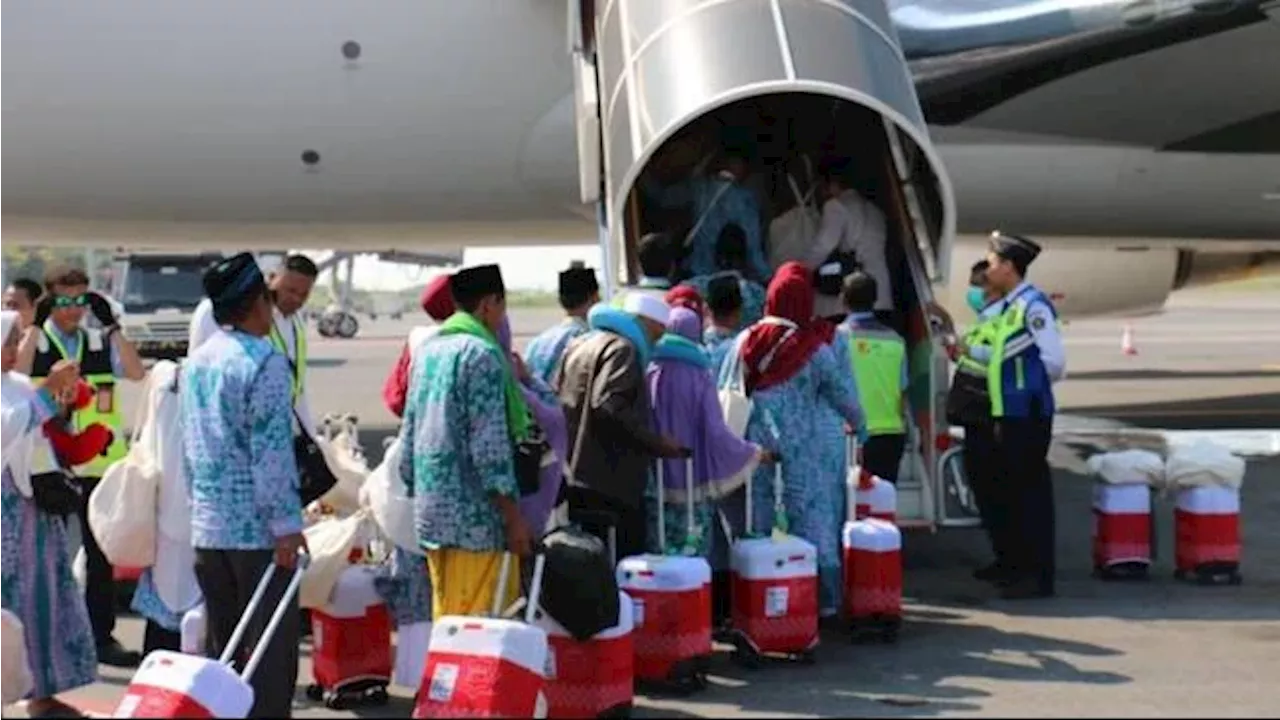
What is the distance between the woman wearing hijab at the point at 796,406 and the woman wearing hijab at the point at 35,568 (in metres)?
2.88

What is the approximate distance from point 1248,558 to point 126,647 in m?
5.77

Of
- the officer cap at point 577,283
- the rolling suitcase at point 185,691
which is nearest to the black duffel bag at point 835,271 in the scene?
the officer cap at point 577,283

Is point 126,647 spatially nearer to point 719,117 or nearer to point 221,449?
point 221,449

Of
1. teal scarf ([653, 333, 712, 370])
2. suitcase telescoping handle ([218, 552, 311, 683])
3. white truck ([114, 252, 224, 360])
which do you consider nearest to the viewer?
suitcase telescoping handle ([218, 552, 311, 683])

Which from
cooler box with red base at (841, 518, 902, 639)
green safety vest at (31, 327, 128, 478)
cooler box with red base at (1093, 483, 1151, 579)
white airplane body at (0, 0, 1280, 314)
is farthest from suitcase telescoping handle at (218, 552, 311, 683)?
white airplane body at (0, 0, 1280, 314)

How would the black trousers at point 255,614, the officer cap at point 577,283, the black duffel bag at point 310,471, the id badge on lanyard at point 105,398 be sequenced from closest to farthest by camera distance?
the black trousers at point 255,614, the black duffel bag at point 310,471, the officer cap at point 577,283, the id badge on lanyard at point 105,398

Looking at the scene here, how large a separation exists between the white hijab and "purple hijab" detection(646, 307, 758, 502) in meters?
2.35

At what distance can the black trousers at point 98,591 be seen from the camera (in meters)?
7.82

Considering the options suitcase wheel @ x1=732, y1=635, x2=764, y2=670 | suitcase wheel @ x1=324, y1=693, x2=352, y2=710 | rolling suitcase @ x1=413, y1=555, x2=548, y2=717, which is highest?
rolling suitcase @ x1=413, y1=555, x2=548, y2=717

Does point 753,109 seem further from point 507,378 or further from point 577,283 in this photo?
point 507,378

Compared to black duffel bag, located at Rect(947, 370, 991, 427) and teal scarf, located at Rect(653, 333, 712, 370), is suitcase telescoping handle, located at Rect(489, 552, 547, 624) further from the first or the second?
black duffel bag, located at Rect(947, 370, 991, 427)

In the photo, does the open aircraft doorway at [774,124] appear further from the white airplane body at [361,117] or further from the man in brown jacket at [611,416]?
the man in brown jacket at [611,416]

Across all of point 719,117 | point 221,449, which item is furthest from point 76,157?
point 221,449

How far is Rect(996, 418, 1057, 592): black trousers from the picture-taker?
871cm
